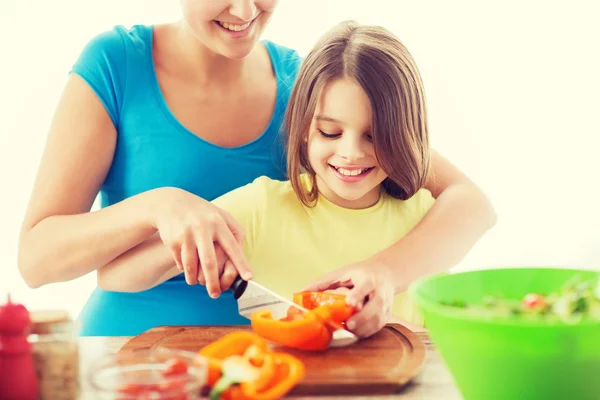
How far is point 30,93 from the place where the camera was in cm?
289

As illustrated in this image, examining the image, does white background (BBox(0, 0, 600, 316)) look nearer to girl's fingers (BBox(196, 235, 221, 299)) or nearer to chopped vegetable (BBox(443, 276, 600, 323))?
A: girl's fingers (BBox(196, 235, 221, 299))

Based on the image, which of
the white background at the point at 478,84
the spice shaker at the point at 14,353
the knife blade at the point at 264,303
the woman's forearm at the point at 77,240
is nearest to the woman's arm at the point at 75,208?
the woman's forearm at the point at 77,240

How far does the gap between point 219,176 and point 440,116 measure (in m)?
1.44

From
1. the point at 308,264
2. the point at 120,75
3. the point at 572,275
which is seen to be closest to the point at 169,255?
the point at 308,264

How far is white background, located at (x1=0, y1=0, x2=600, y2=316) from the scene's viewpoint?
2893 millimetres

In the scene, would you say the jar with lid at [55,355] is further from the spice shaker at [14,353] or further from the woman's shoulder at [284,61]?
the woman's shoulder at [284,61]

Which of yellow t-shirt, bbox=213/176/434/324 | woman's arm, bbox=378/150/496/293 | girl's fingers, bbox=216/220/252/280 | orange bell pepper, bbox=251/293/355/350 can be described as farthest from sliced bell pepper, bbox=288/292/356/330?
yellow t-shirt, bbox=213/176/434/324

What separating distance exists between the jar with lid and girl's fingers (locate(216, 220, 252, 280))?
310 mm

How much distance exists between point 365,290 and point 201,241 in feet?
0.97

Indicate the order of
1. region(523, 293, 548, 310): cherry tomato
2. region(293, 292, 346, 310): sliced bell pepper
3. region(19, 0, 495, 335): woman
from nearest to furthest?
region(523, 293, 548, 310): cherry tomato
region(293, 292, 346, 310): sliced bell pepper
region(19, 0, 495, 335): woman

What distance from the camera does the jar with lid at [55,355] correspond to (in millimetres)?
938

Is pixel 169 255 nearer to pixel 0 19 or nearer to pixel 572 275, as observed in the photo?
pixel 572 275

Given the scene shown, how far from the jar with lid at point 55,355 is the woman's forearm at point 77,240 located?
0.41 m

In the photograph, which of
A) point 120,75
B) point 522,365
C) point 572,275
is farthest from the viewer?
point 120,75
